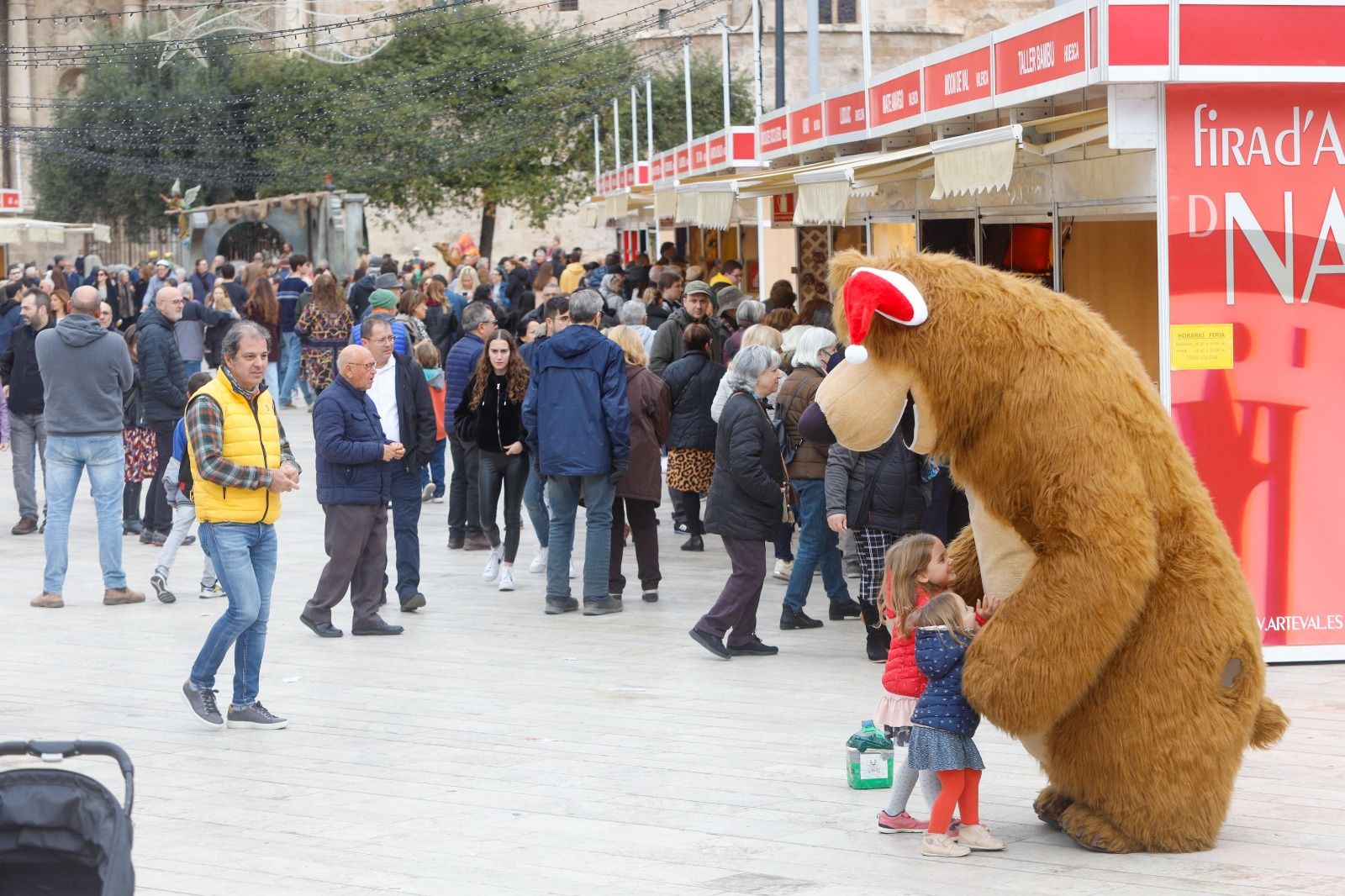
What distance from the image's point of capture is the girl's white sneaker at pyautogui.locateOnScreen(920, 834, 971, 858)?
228 inches

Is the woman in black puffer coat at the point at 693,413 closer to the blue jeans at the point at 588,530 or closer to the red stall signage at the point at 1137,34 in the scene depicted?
the blue jeans at the point at 588,530

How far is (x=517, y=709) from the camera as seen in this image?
823 cm

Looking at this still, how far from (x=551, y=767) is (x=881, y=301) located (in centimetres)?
259

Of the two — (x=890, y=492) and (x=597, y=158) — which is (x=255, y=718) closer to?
(x=890, y=492)

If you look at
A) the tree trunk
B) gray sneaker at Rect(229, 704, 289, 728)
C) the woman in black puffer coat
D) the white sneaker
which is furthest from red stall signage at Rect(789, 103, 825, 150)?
the tree trunk

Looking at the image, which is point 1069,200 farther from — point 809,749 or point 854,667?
point 809,749

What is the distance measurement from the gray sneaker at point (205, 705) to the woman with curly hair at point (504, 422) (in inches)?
139

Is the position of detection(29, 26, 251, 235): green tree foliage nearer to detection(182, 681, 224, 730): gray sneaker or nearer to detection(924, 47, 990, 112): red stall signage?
detection(924, 47, 990, 112): red stall signage

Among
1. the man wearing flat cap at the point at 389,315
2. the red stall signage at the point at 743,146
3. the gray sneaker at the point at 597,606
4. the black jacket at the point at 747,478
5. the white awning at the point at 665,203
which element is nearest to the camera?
the black jacket at the point at 747,478

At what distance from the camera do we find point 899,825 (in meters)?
6.07

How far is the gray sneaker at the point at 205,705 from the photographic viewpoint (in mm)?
7895

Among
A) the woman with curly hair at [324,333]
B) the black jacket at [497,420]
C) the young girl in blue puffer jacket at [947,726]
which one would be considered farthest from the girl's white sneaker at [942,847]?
the woman with curly hair at [324,333]

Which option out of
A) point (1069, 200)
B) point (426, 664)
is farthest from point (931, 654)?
point (1069, 200)

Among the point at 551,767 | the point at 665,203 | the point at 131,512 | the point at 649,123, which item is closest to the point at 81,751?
the point at 551,767
